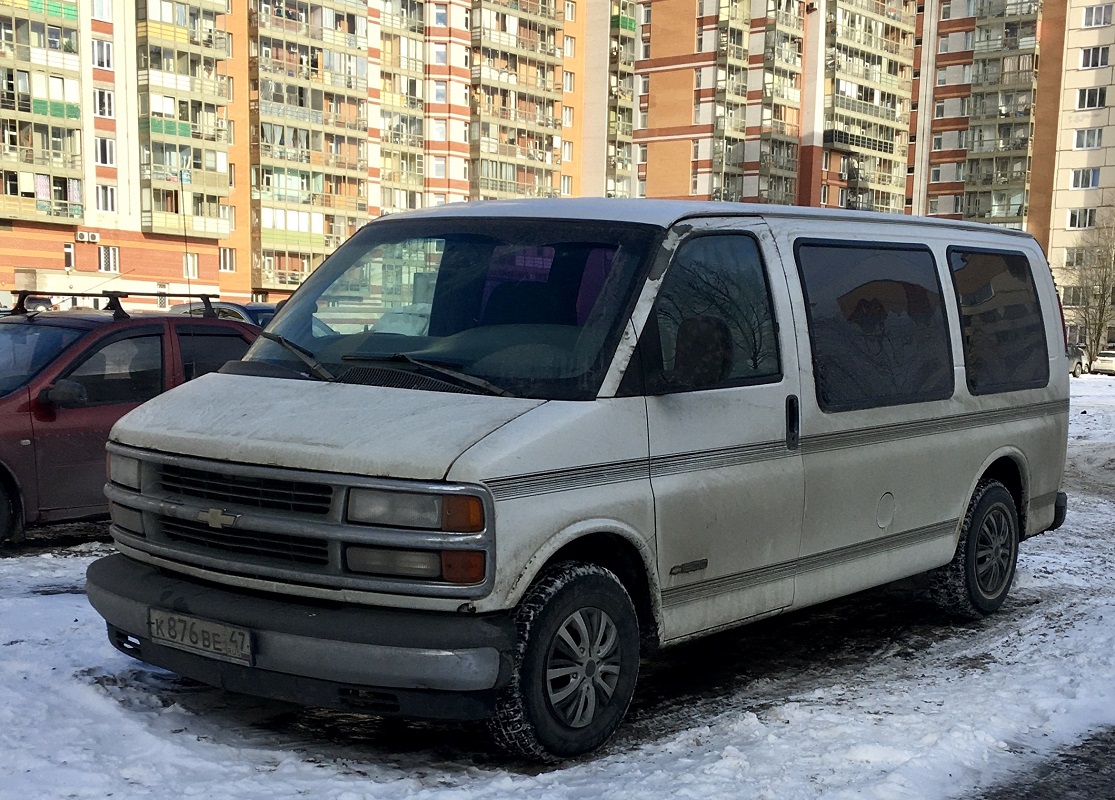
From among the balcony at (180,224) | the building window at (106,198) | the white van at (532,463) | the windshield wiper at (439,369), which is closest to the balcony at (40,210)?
the building window at (106,198)

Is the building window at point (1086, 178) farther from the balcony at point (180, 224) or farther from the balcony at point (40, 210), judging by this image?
the balcony at point (40, 210)

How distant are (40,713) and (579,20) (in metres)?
102

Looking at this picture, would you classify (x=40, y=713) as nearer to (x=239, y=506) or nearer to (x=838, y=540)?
(x=239, y=506)

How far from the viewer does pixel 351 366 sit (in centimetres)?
545

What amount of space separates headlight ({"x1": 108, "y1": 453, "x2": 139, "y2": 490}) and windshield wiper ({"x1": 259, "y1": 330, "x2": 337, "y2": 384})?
2.62 ft

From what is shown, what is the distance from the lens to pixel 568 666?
4.98 meters

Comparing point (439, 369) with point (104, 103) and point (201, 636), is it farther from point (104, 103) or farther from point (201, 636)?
point (104, 103)

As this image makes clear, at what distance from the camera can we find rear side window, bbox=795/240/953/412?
20.9ft

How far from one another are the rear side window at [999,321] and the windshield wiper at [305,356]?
3.81 m

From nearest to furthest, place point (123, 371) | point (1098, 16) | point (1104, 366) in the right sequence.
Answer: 1. point (123, 371)
2. point (1104, 366)
3. point (1098, 16)

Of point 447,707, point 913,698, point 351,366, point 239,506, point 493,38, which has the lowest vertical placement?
point 913,698

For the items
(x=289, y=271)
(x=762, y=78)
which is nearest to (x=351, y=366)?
(x=289, y=271)

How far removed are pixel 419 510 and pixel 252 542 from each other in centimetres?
71

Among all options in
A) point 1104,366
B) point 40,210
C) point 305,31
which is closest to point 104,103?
point 40,210
